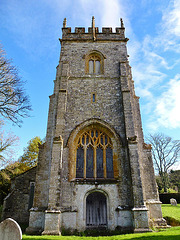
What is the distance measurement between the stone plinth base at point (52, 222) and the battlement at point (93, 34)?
44.7ft

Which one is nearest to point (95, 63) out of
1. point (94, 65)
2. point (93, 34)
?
point (94, 65)

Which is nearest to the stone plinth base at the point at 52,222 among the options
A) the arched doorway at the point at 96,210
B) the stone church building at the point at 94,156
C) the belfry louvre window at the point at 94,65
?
the stone church building at the point at 94,156

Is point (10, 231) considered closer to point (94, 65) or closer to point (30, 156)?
point (94, 65)

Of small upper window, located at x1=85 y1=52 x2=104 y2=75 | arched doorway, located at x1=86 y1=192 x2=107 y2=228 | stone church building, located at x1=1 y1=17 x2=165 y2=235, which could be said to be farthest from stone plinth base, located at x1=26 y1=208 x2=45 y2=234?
small upper window, located at x1=85 y1=52 x2=104 y2=75

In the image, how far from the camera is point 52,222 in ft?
28.9

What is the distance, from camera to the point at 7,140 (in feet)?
45.5

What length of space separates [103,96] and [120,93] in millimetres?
1291

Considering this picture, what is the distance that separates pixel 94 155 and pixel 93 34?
11017mm

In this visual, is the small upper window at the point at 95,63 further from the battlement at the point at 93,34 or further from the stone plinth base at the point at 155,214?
the stone plinth base at the point at 155,214

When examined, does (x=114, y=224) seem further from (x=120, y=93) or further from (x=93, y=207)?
(x=120, y=93)

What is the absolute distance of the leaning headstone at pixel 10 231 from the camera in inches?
194

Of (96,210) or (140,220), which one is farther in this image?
(96,210)

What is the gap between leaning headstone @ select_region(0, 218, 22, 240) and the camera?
492 cm

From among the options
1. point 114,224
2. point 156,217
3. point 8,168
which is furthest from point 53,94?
point 156,217
